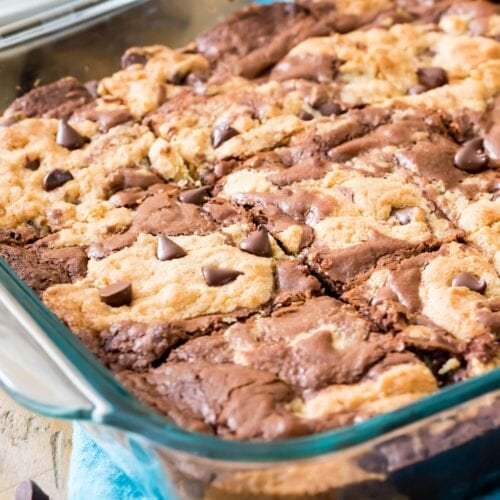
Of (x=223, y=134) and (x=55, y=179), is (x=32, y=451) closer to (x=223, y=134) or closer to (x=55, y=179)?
(x=55, y=179)

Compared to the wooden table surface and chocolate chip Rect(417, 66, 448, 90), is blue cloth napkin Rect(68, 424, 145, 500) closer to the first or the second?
the wooden table surface

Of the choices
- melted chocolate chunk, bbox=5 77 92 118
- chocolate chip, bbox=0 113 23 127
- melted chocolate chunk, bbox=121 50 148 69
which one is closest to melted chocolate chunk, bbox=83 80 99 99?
melted chocolate chunk, bbox=5 77 92 118

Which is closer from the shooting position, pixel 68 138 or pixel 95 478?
pixel 95 478

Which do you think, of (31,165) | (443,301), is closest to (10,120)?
(31,165)

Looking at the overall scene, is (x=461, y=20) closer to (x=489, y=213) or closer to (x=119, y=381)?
(x=489, y=213)

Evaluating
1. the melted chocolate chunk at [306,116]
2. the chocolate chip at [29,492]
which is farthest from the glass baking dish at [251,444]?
the melted chocolate chunk at [306,116]
